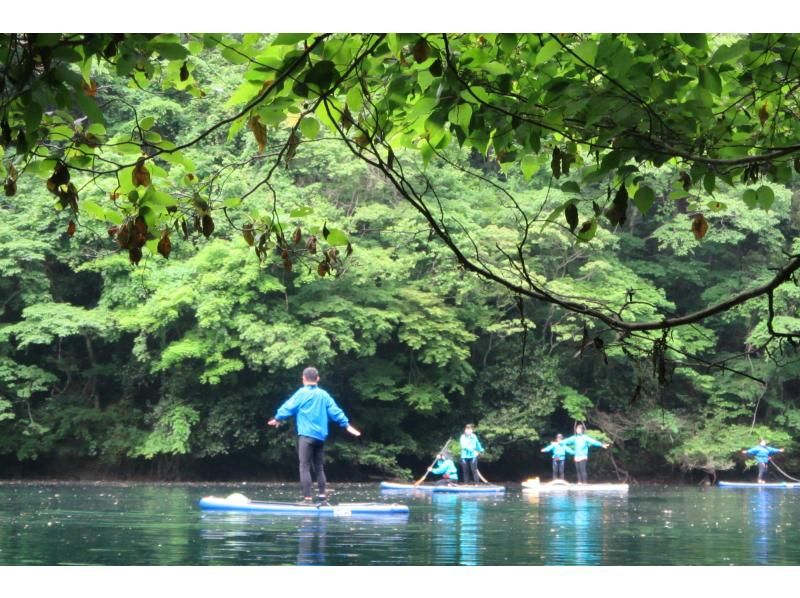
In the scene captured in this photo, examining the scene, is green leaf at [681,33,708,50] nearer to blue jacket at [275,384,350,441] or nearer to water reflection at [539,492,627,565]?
water reflection at [539,492,627,565]

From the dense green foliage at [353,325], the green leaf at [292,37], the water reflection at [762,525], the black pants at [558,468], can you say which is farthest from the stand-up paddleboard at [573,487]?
the green leaf at [292,37]

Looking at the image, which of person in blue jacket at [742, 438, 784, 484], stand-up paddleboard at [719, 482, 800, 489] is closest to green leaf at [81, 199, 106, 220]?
stand-up paddleboard at [719, 482, 800, 489]

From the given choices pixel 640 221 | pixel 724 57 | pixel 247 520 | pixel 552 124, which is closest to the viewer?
pixel 724 57

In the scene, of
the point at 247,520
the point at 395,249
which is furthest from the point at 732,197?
the point at 247,520

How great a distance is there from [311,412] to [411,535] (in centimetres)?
307

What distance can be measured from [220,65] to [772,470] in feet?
57.7

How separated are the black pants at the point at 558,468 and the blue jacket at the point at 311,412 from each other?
1337 cm

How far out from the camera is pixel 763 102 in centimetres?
466

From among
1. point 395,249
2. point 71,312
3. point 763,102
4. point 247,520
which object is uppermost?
point 395,249

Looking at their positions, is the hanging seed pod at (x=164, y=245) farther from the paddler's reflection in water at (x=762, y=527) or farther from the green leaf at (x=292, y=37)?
the paddler's reflection in water at (x=762, y=527)

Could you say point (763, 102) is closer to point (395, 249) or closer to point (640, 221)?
point (395, 249)

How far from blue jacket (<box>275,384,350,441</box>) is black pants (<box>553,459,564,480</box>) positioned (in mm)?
13366

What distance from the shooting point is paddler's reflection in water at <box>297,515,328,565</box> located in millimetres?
8055

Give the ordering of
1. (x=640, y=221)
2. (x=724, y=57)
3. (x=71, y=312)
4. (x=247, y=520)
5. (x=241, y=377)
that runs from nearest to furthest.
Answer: (x=724, y=57) → (x=247, y=520) → (x=71, y=312) → (x=241, y=377) → (x=640, y=221)
